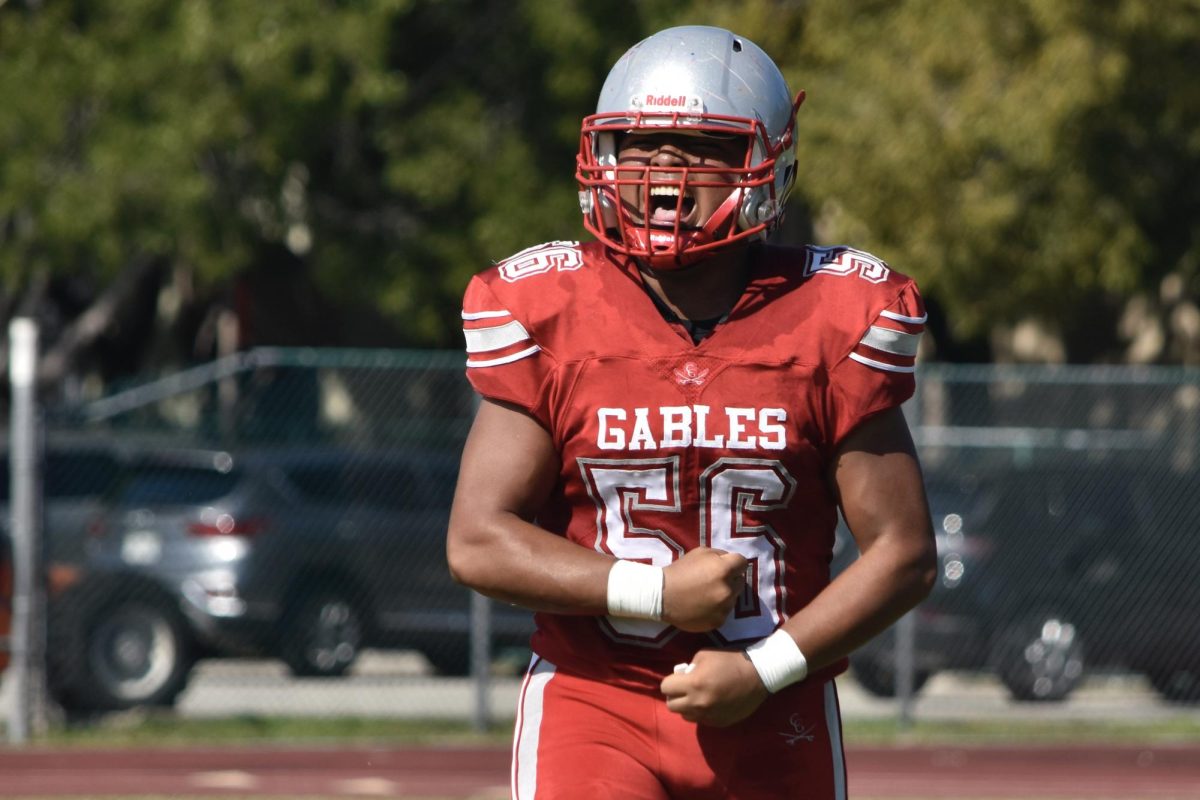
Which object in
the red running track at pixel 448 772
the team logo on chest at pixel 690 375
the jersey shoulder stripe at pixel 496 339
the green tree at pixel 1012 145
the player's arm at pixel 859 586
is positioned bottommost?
the red running track at pixel 448 772

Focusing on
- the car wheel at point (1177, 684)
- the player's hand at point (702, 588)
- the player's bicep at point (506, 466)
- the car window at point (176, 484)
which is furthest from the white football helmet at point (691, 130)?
the car wheel at point (1177, 684)

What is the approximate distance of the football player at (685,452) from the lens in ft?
9.93

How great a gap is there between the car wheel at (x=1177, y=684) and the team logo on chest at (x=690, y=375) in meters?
9.41

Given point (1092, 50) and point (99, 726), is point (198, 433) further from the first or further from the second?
point (1092, 50)

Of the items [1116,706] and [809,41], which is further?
[809,41]

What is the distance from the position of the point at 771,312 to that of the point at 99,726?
8974mm

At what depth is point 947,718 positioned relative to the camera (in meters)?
11.7

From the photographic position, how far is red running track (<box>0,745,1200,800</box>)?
9.58 metres

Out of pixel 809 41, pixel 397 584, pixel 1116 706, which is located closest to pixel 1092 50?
pixel 809 41

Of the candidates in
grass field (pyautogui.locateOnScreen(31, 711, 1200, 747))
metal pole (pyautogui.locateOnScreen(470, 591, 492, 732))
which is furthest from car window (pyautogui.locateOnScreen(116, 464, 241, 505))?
metal pole (pyautogui.locateOnScreen(470, 591, 492, 732))

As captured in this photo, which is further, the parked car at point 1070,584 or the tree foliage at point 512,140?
the tree foliage at point 512,140

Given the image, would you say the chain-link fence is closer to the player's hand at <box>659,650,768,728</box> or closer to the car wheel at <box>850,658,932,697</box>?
the car wheel at <box>850,658,932,697</box>

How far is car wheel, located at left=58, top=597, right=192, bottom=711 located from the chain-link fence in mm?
12

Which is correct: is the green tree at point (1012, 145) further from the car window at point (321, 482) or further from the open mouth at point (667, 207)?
the open mouth at point (667, 207)
